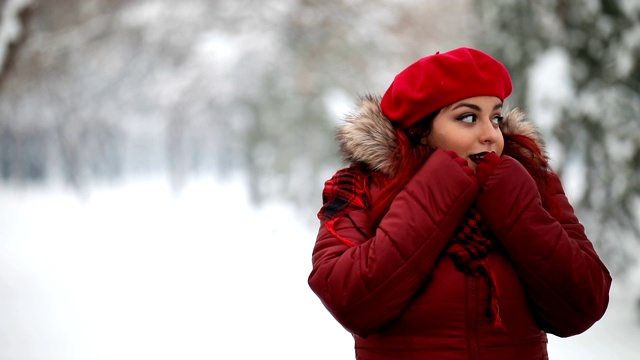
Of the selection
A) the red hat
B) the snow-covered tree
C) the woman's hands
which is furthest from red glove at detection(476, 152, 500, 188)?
the snow-covered tree

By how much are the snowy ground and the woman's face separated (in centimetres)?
377

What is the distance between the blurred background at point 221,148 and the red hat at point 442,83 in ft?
12.5

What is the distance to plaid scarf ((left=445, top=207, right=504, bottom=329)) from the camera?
1.28 meters

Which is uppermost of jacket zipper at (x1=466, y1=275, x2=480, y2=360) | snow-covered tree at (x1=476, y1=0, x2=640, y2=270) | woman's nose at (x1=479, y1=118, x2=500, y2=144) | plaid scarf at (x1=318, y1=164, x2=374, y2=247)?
snow-covered tree at (x1=476, y1=0, x2=640, y2=270)

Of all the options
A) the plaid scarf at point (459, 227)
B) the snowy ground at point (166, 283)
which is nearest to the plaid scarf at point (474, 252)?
the plaid scarf at point (459, 227)

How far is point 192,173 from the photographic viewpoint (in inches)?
457

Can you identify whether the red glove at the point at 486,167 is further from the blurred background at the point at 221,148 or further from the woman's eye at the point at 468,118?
the blurred background at the point at 221,148

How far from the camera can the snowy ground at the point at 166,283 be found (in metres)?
5.18

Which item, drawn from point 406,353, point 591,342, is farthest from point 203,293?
point 406,353

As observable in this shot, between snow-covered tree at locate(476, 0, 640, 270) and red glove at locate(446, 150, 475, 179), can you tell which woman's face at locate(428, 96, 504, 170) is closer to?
red glove at locate(446, 150, 475, 179)

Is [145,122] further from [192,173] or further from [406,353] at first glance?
[406,353]

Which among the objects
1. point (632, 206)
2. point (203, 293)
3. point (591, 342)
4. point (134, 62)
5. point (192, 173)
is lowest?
point (591, 342)

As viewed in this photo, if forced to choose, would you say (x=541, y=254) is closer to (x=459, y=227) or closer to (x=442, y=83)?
(x=459, y=227)

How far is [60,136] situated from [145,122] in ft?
4.02
